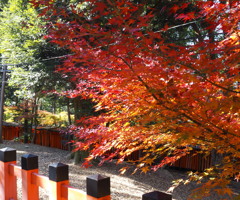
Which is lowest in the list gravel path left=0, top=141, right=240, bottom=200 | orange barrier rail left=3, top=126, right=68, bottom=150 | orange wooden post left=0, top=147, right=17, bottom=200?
gravel path left=0, top=141, right=240, bottom=200

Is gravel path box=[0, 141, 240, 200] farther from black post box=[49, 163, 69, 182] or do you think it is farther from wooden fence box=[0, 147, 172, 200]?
black post box=[49, 163, 69, 182]

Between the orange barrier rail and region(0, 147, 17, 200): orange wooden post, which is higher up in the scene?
region(0, 147, 17, 200): orange wooden post

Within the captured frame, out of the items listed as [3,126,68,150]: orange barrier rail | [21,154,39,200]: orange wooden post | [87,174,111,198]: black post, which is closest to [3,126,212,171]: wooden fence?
[3,126,68,150]: orange barrier rail

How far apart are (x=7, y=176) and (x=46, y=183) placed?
0.78 m

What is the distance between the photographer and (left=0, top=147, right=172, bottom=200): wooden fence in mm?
1729

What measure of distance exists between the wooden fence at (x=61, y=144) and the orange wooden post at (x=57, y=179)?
24.5ft

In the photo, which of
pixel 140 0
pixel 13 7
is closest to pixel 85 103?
pixel 140 0

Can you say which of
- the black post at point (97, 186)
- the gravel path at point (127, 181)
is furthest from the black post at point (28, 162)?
the gravel path at point (127, 181)

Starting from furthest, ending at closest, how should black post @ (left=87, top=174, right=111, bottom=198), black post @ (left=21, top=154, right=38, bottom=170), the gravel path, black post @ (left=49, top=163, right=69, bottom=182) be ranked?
the gravel path
black post @ (left=21, top=154, right=38, bottom=170)
black post @ (left=49, top=163, right=69, bottom=182)
black post @ (left=87, top=174, right=111, bottom=198)

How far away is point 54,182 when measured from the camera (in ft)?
6.89

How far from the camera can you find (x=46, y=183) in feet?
7.39

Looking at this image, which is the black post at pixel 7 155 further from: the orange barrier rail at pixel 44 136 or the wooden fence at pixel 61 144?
the orange barrier rail at pixel 44 136

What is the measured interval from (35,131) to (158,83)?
13.0 metres

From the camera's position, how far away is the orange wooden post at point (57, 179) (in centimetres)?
209
